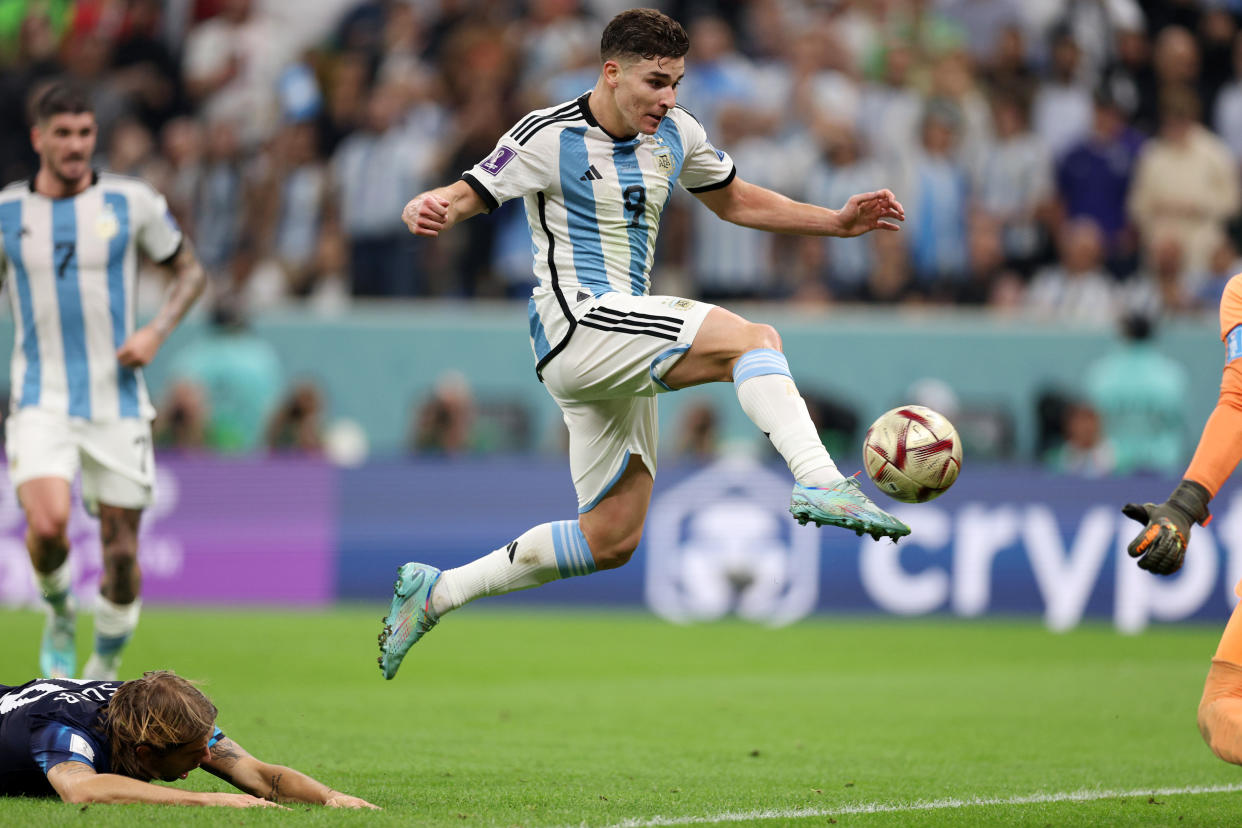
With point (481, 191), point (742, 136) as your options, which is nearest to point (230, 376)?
point (742, 136)

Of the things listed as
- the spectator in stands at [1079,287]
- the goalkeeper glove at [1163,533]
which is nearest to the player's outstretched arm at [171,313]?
the goalkeeper glove at [1163,533]

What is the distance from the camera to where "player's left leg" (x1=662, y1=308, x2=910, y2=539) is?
18.4ft

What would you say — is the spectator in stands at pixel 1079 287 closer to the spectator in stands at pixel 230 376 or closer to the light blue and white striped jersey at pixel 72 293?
the spectator in stands at pixel 230 376

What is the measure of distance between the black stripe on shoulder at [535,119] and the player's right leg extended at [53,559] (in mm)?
3226

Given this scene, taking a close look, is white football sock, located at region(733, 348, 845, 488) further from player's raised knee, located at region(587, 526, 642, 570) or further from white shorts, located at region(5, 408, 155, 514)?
white shorts, located at region(5, 408, 155, 514)

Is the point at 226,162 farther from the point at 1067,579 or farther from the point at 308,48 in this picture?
the point at 1067,579

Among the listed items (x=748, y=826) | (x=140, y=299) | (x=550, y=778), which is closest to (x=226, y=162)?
(x=140, y=299)

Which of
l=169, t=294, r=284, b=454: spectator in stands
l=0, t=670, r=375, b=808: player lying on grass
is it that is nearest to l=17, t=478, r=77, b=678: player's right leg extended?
l=0, t=670, r=375, b=808: player lying on grass

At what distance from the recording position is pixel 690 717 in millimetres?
9094

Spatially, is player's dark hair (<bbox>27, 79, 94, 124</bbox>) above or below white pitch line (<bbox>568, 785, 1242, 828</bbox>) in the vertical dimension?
above

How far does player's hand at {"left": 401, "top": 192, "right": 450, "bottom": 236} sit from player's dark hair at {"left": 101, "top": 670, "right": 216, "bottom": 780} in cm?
176

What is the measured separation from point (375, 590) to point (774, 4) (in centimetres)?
765

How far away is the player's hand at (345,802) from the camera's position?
570 cm

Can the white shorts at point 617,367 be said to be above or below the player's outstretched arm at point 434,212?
below
